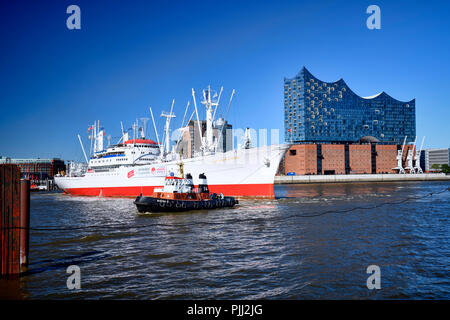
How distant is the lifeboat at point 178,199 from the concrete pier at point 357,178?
264 ft

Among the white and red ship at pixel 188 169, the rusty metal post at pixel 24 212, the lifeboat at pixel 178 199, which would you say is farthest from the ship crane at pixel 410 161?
the rusty metal post at pixel 24 212

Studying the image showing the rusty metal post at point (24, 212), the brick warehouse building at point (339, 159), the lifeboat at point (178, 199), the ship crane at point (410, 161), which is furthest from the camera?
the ship crane at point (410, 161)

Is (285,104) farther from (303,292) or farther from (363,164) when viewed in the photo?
(303,292)

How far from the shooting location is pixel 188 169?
1778 inches

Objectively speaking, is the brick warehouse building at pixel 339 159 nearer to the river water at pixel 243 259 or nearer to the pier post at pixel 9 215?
the river water at pixel 243 259

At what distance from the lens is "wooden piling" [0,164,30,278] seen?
11.1 metres

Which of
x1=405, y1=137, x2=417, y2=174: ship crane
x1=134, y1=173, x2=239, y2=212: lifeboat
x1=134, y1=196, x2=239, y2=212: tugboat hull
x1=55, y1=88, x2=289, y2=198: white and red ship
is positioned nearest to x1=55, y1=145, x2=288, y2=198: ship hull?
x1=55, y1=88, x2=289, y2=198: white and red ship

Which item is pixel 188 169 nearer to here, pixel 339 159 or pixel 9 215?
pixel 9 215

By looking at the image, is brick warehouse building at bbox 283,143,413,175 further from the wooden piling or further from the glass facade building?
the wooden piling

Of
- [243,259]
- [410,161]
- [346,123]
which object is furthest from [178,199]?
[346,123]

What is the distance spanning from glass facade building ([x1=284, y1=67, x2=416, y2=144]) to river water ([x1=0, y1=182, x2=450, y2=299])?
397ft

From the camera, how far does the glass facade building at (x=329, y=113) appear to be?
14338cm

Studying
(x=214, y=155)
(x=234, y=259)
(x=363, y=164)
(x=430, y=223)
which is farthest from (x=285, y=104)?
(x=234, y=259)
